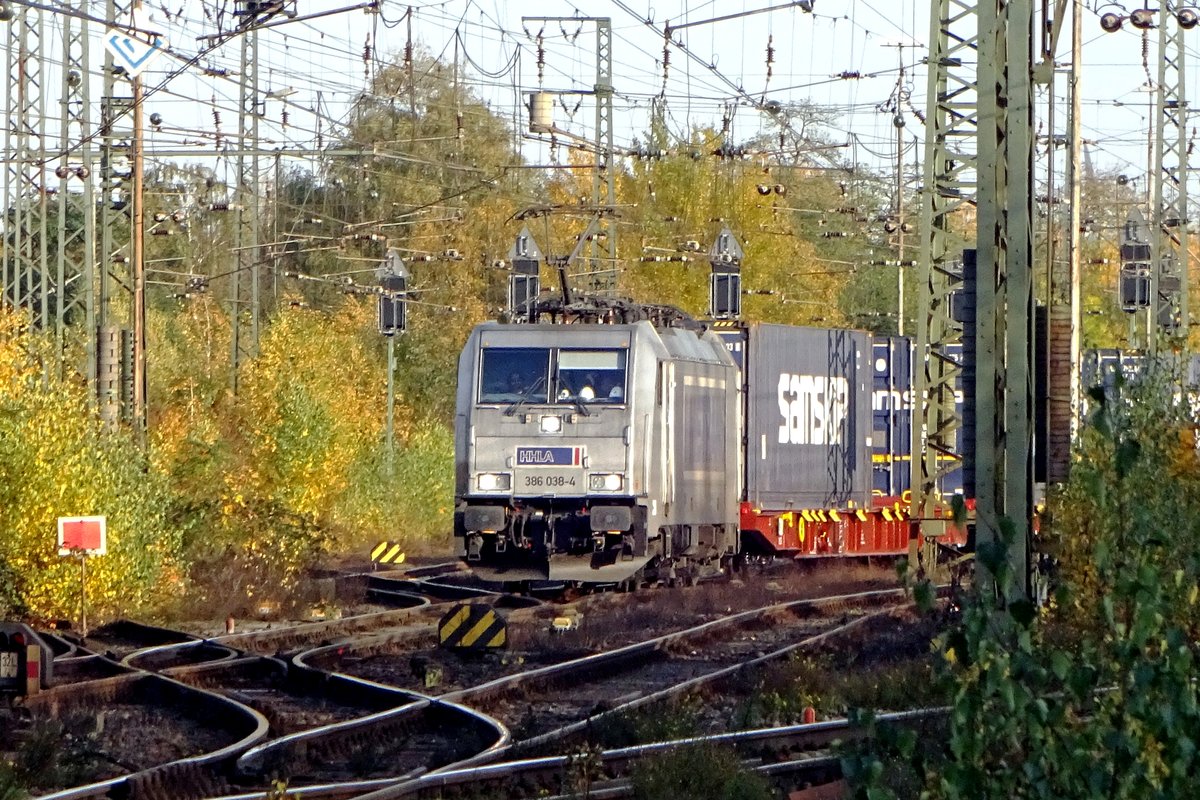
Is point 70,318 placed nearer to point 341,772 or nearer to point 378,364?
point 378,364

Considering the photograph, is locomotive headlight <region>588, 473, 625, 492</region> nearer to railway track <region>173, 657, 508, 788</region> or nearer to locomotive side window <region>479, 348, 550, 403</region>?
locomotive side window <region>479, 348, 550, 403</region>

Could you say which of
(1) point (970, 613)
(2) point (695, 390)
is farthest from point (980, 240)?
(2) point (695, 390)

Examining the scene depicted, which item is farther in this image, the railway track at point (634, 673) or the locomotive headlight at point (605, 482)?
the locomotive headlight at point (605, 482)

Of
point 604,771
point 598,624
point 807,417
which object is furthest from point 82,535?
point 807,417

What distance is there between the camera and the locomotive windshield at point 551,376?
19438mm

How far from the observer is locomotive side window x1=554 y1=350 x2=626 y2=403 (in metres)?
19.4

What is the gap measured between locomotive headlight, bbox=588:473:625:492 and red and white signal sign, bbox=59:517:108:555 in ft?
16.4

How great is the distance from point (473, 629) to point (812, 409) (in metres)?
11.0

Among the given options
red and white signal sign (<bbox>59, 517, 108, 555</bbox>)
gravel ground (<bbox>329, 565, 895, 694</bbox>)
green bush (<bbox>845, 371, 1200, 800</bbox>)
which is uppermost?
green bush (<bbox>845, 371, 1200, 800</bbox>)

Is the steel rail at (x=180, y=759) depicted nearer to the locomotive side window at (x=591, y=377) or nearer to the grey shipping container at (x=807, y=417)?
the locomotive side window at (x=591, y=377)

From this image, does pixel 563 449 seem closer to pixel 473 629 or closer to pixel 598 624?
pixel 598 624

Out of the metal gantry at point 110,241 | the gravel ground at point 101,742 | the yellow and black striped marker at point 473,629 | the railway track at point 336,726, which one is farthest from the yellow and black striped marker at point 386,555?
the gravel ground at point 101,742

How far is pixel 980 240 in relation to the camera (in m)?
9.81

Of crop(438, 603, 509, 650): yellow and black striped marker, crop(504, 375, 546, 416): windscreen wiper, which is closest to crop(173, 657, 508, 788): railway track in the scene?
crop(438, 603, 509, 650): yellow and black striped marker
